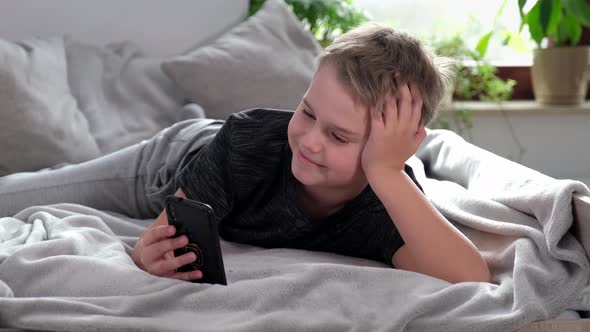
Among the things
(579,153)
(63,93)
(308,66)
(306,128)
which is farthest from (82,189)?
(579,153)

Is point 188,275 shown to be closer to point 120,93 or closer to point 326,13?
point 120,93

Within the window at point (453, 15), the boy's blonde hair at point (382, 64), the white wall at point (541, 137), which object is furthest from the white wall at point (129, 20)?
the boy's blonde hair at point (382, 64)

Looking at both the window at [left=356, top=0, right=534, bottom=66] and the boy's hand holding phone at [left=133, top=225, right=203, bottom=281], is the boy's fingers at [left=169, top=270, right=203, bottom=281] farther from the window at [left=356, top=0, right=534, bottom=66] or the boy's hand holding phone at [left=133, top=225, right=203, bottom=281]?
the window at [left=356, top=0, right=534, bottom=66]

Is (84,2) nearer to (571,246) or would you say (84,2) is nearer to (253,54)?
(253,54)

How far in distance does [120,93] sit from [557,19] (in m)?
1.31

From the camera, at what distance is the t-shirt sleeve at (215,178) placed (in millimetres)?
1438

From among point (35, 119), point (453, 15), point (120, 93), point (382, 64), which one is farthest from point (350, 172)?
point (453, 15)

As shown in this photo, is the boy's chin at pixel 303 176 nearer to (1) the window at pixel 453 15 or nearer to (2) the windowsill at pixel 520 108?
(2) the windowsill at pixel 520 108

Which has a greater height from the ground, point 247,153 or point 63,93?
point 247,153

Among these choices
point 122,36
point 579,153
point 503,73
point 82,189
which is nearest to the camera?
point 82,189

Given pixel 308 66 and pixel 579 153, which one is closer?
pixel 308 66

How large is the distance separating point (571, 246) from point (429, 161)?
0.69m

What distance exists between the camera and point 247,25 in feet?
8.19

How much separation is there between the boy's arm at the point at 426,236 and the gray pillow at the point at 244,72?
106 centimetres
